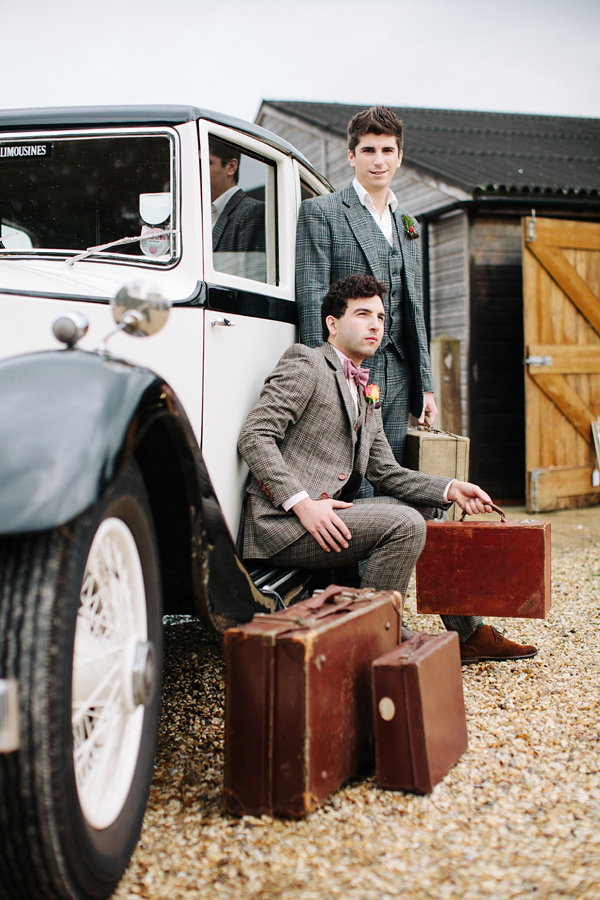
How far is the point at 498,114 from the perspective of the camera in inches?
559

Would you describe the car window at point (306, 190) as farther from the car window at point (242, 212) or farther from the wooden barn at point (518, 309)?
the wooden barn at point (518, 309)

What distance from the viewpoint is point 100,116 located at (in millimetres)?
2693

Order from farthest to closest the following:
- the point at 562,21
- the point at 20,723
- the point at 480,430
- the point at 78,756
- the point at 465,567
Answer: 1. the point at 562,21
2. the point at 480,430
3. the point at 465,567
4. the point at 78,756
5. the point at 20,723

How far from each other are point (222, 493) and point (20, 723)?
1.39 meters

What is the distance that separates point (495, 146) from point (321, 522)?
9.85 m

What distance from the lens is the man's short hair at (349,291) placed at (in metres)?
3.12

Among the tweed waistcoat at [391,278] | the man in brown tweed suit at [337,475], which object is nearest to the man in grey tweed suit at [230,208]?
the man in brown tweed suit at [337,475]

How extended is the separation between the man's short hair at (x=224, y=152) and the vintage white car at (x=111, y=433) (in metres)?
0.01

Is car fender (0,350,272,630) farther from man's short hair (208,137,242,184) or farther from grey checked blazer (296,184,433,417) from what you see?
grey checked blazer (296,184,433,417)

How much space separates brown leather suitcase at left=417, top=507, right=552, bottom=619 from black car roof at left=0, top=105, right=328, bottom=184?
1.81m

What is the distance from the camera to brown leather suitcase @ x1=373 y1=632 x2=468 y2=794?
6.79 feet

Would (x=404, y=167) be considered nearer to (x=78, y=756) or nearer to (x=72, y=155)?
(x=72, y=155)

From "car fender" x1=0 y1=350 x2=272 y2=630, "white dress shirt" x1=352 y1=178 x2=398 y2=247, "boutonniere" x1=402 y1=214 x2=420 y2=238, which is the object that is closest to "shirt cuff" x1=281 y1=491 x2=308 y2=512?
"car fender" x1=0 y1=350 x2=272 y2=630

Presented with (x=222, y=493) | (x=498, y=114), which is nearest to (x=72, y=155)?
(x=222, y=493)
